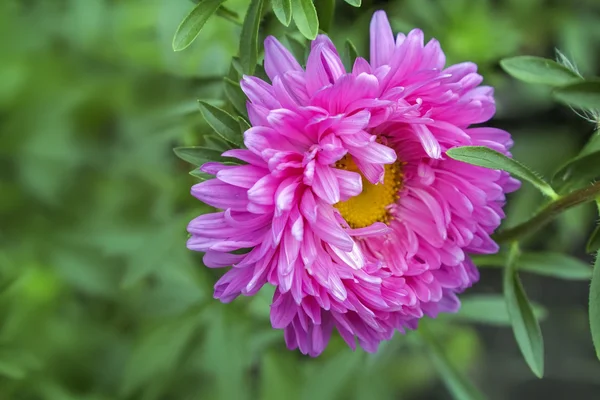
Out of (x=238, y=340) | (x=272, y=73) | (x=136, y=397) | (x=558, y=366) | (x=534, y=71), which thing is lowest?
(x=558, y=366)

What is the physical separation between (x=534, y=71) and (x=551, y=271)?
0.52m

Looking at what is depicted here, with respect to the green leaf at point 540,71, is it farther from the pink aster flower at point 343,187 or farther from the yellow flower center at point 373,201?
the yellow flower center at point 373,201

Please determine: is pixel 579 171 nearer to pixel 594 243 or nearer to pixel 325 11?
pixel 594 243

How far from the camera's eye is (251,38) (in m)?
0.99

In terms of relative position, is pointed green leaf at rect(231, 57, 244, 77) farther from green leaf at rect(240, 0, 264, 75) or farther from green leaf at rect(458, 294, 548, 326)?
green leaf at rect(458, 294, 548, 326)

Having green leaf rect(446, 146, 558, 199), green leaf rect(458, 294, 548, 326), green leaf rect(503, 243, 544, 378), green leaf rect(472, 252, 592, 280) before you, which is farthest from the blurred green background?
green leaf rect(446, 146, 558, 199)

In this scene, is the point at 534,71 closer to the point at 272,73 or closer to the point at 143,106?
the point at 272,73

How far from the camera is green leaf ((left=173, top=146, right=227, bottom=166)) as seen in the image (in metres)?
0.99

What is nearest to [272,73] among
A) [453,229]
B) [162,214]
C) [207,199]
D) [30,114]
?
[207,199]

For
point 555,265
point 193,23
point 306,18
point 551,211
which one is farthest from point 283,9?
point 555,265

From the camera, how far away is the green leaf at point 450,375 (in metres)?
1.44

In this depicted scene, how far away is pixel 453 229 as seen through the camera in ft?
3.47

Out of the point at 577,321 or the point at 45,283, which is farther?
the point at 577,321

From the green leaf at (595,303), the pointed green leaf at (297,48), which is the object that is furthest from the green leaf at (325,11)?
the green leaf at (595,303)
